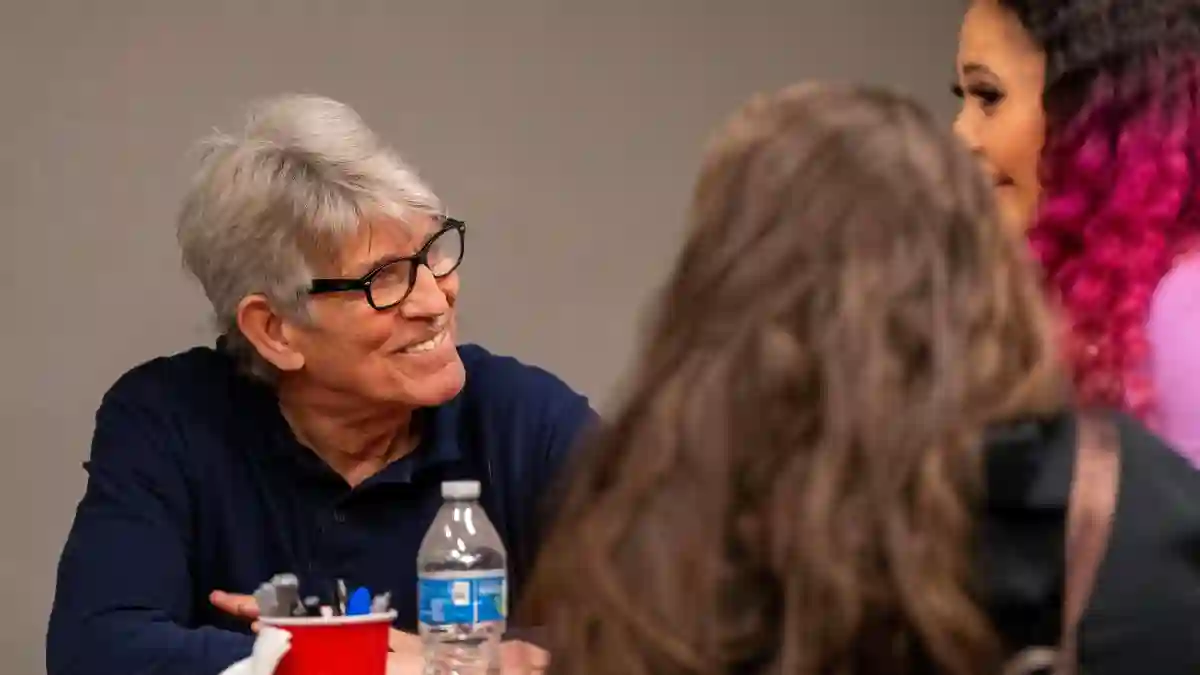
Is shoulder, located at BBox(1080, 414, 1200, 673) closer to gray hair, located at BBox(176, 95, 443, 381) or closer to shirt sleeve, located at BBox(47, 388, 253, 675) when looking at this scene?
shirt sleeve, located at BBox(47, 388, 253, 675)

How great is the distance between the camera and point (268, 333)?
1878 mm

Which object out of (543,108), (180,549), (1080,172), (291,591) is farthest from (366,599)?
(543,108)

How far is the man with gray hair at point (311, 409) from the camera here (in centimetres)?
181

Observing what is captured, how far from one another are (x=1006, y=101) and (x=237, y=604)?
1.07 m

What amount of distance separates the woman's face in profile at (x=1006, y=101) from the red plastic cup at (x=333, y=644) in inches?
30.5

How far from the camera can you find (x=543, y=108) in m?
2.49

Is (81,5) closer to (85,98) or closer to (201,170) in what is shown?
(85,98)

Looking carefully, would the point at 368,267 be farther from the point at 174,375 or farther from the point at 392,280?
the point at 174,375

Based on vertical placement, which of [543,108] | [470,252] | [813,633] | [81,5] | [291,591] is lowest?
[291,591]

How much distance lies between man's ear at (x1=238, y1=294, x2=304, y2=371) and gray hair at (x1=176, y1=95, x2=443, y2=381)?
0.06 ft

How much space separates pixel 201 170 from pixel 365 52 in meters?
0.57

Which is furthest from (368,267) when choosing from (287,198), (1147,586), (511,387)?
(1147,586)

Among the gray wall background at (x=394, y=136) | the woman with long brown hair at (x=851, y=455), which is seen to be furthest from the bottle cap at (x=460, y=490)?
the woman with long brown hair at (x=851, y=455)

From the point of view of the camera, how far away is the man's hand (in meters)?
1.51
